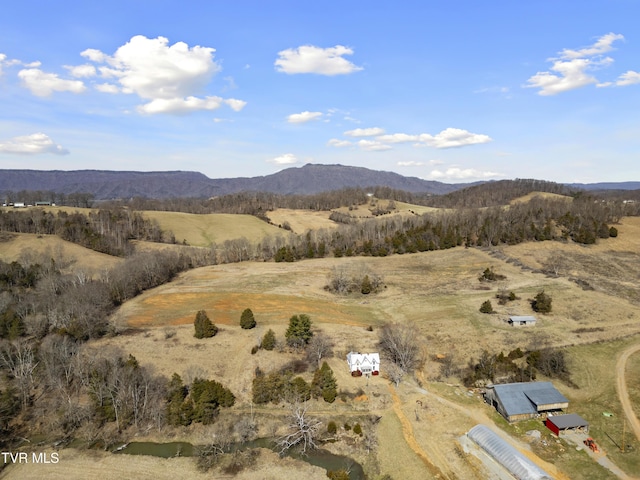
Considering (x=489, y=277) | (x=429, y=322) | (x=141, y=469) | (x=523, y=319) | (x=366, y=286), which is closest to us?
(x=141, y=469)

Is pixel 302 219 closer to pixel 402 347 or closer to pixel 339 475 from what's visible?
pixel 402 347

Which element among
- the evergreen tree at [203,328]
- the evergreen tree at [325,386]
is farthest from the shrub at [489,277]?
the evergreen tree at [203,328]

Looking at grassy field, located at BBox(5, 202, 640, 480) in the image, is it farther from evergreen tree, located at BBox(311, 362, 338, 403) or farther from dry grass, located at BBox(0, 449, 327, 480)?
dry grass, located at BBox(0, 449, 327, 480)

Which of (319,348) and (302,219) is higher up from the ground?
(302,219)

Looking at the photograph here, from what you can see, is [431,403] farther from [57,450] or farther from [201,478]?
[57,450]

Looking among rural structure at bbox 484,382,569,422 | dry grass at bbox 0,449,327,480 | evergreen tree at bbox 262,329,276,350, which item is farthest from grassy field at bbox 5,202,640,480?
dry grass at bbox 0,449,327,480

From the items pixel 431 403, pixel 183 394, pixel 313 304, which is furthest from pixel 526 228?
pixel 183 394

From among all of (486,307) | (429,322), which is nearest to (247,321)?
(429,322)

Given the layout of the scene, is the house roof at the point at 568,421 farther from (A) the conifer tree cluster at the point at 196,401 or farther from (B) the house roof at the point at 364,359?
(A) the conifer tree cluster at the point at 196,401
